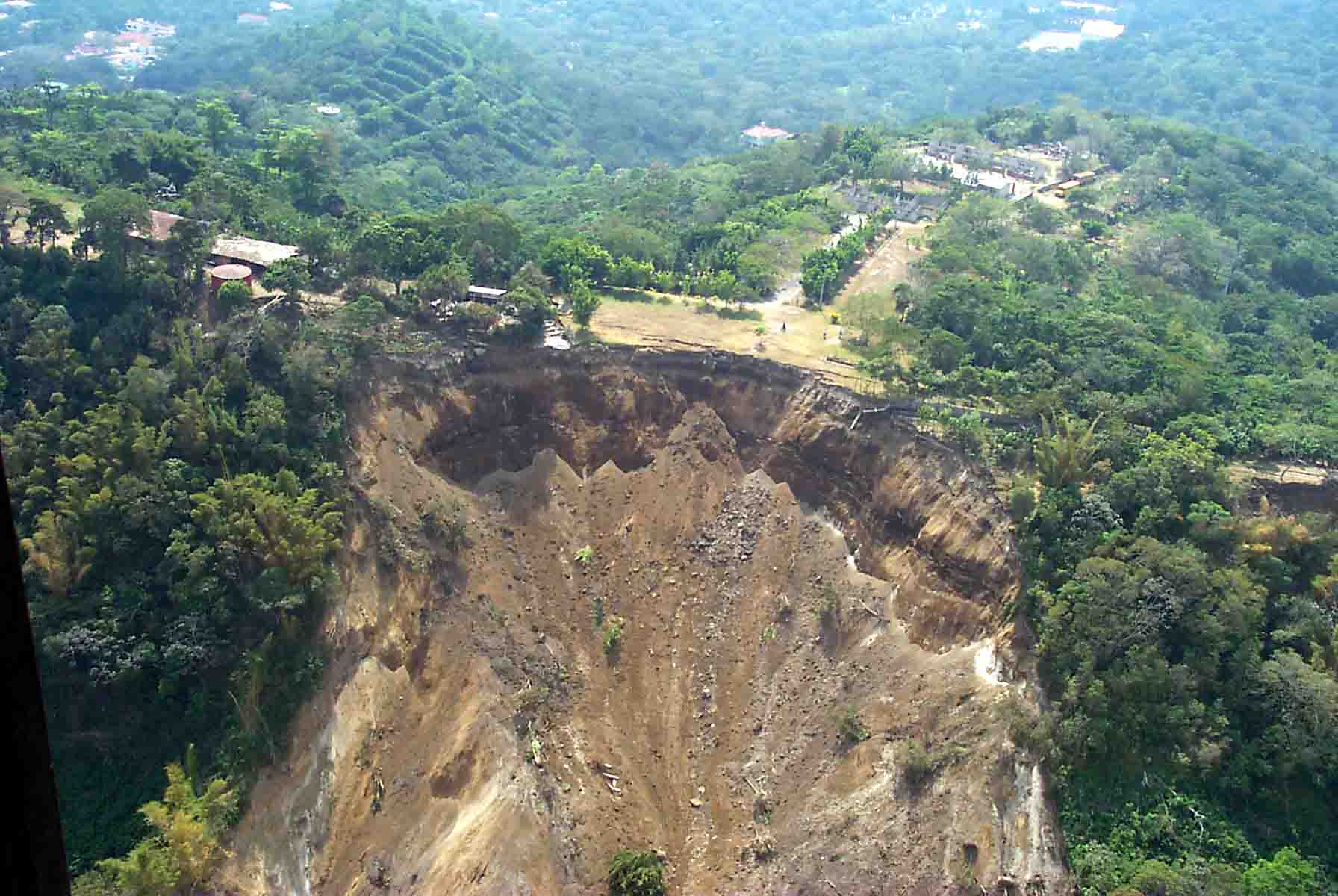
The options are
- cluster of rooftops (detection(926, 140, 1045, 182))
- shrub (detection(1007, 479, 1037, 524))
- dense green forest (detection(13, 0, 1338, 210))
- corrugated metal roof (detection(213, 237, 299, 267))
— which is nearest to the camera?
shrub (detection(1007, 479, 1037, 524))

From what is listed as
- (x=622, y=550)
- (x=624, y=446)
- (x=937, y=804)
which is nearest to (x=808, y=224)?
(x=624, y=446)

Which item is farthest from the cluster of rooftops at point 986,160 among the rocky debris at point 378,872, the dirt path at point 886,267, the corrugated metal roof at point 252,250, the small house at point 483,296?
the rocky debris at point 378,872

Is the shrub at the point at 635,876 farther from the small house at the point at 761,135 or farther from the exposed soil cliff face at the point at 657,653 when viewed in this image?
the small house at the point at 761,135

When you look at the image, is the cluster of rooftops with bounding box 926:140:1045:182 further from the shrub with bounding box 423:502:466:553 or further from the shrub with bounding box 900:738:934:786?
the shrub with bounding box 423:502:466:553

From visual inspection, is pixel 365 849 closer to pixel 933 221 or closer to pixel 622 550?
pixel 622 550

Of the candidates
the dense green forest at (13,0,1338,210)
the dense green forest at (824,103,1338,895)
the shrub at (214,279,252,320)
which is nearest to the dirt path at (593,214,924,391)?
the dense green forest at (824,103,1338,895)
